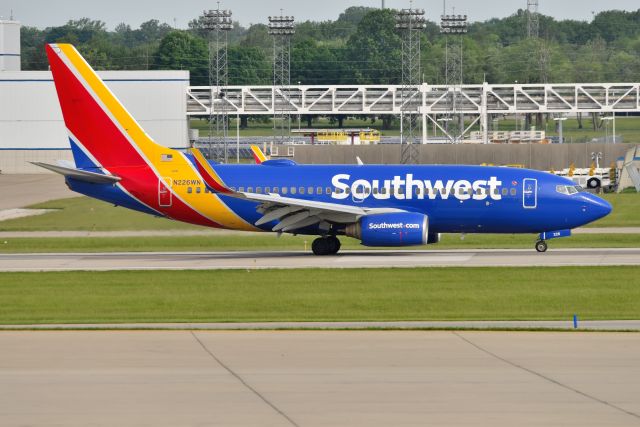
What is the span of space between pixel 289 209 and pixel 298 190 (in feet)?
5.13

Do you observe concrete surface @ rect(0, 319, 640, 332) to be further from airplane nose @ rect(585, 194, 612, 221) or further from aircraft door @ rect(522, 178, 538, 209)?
airplane nose @ rect(585, 194, 612, 221)

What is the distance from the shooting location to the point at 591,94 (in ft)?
369

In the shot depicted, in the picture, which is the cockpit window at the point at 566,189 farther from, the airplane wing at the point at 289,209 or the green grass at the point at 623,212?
the green grass at the point at 623,212

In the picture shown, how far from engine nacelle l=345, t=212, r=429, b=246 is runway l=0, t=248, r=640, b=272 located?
0.62 m

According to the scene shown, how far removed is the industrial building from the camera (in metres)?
102

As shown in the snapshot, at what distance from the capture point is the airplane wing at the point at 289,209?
131ft

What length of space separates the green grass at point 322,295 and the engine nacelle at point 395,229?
13.1ft

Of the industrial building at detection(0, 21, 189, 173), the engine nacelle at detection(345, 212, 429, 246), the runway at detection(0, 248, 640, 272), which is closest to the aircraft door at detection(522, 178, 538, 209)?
the runway at detection(0, 248, 640, 272)

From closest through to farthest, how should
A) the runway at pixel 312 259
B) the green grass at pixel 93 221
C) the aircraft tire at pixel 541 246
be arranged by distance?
the runway at pixel 312 259
the aircraft tire at pixel 541 246
the green grass at pixel 93 221

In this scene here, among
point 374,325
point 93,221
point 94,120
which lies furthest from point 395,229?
point 93,221

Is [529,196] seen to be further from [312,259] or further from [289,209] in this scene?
[289,209]

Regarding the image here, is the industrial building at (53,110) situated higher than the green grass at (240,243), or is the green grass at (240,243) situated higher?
the industrial building at (53,110)
